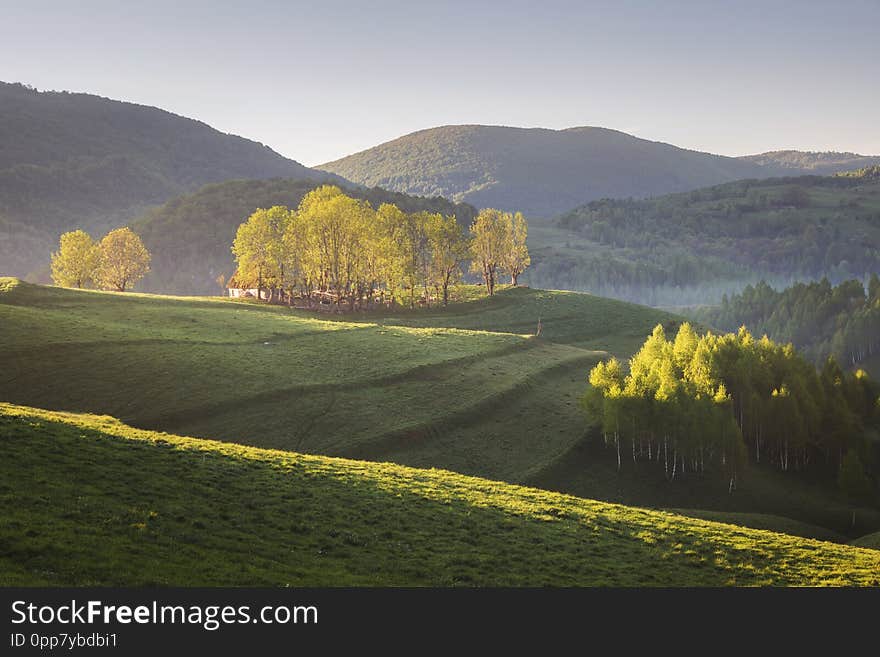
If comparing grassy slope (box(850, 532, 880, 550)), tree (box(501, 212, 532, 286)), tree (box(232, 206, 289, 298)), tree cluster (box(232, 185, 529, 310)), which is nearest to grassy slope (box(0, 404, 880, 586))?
grassy slope (box(850, 532, 880, 550))

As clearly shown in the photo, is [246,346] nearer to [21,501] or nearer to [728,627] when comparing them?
[21,501]

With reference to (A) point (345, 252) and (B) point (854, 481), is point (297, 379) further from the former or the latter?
(A) point (345, 252)

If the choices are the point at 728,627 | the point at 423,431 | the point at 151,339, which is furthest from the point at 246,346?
the point at 728,627

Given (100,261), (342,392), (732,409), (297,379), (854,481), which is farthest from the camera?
(100,261)

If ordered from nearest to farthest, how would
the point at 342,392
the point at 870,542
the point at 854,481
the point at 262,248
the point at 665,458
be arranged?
1. the point at 870,542
2. the point at 854,481
3. the point at 665,458
4. the point at 342,392
5. the point at 262,248

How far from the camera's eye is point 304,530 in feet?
117

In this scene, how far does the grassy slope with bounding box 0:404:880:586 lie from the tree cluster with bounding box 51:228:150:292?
4534 inches

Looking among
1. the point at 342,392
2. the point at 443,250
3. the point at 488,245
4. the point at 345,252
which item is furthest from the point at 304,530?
the point at 488,245

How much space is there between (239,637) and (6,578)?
826 centimetres

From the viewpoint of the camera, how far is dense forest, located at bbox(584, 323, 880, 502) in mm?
76375

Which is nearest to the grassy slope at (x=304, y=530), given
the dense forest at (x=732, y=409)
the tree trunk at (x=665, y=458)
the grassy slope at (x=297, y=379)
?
the grassy slope at (x=297, y=379)

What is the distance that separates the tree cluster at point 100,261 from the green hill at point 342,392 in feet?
150

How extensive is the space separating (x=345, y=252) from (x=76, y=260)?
57.8 m

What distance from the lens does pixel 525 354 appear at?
108500mm
